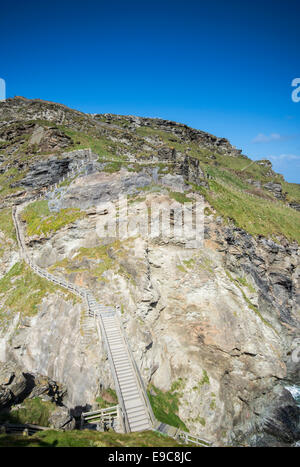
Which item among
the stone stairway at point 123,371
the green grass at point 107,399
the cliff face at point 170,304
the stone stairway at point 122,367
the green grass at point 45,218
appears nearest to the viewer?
the stone stairway at point 122,367

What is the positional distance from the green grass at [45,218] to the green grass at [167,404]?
26.3m

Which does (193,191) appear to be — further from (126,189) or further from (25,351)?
(25,351)

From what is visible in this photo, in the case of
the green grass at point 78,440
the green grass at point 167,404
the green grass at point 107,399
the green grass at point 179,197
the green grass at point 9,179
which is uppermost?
the green grass at point 9,179

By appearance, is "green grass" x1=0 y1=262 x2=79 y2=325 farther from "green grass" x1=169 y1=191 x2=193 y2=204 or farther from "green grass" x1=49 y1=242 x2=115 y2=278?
"green grass" x1=169 y1=191 x2=193 y2=204

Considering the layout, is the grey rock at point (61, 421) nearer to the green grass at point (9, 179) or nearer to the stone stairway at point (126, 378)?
the stone stairway at point (126, 378)

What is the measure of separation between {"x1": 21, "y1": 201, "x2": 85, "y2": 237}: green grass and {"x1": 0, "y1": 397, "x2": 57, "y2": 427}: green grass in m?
24.4

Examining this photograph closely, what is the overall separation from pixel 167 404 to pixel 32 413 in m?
14.3

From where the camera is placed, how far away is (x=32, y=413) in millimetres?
18469

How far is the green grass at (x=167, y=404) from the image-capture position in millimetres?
24328

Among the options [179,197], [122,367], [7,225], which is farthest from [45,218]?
[122,367]

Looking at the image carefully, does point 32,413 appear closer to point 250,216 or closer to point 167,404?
point 167,404

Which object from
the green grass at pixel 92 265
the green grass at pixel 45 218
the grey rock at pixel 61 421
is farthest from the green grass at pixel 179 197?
the grey rock at pixel 61 421
